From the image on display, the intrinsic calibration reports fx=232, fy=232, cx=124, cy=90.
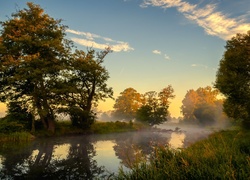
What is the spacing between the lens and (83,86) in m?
45.3

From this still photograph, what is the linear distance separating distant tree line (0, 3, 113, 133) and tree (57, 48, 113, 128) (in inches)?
7.2

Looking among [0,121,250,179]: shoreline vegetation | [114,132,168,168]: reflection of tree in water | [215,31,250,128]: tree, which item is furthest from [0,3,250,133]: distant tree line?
[0,121,250,179]: shoreline vegetation

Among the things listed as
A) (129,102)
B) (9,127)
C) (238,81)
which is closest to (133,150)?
(9,127)

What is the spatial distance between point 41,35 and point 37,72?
24.2ft

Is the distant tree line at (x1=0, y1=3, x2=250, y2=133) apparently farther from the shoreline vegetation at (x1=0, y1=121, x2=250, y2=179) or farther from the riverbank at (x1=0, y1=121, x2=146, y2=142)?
the shoreline vegetation at (x1=0, y1=121, x2=250, y2=179)

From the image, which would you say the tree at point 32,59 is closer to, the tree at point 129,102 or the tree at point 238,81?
the tree at point 238,81

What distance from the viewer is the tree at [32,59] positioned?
34.4 m

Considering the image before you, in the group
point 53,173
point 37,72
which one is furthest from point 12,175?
point 37,72

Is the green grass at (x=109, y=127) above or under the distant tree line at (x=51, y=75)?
under

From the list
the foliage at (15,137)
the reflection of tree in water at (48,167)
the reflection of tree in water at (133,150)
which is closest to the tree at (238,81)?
the reflection of tree in water at (133,150)

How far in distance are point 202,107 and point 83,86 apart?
2509 inches

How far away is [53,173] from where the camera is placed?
13.5m

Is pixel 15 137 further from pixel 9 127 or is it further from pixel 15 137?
pixel 9 127

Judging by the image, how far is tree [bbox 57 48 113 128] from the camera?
40906mm
